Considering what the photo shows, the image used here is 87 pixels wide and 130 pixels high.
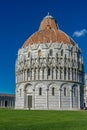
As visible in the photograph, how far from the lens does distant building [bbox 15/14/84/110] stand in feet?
233

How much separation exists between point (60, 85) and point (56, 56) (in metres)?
7.52

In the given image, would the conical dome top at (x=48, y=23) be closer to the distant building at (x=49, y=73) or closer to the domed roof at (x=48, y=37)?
the domed roof at (x=48, y=37)

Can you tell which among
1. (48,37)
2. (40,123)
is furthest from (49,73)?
(40,123)

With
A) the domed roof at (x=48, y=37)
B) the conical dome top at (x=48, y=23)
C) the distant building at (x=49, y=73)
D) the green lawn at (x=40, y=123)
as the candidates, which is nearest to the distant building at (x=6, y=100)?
the distant building at (x=49, y=73)

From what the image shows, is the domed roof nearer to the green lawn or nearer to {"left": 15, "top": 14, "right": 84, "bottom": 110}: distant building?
{"left": 15, "top": 14, "right": 84, "bottom": 110}: distant building

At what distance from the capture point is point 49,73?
2822 inches

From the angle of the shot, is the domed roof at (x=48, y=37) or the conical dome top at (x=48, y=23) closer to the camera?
the domed roof at (x=48, y=37)

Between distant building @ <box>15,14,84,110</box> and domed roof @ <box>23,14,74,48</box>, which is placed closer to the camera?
distant building @ <box>15,14,84,110</box>

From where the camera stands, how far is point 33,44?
7525 cm

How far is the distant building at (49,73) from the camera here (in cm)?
7094

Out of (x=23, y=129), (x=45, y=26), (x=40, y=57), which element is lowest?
(x=23, y=129)

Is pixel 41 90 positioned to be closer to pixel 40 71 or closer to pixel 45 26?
pixel 40 71

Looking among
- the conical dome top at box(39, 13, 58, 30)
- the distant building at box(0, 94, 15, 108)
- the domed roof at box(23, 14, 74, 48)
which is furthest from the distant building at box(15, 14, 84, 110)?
the distant building at box(0, 94, 15, 108)

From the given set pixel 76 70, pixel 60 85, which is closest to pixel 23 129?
pixel 60 85
